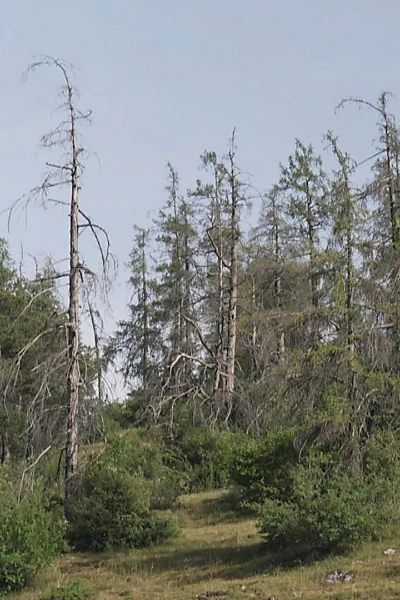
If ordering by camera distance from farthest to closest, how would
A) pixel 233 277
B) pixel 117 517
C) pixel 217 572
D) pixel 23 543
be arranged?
pixel 233 277 < pixel 117 517 < pixel 23 543 < pixel 217 572

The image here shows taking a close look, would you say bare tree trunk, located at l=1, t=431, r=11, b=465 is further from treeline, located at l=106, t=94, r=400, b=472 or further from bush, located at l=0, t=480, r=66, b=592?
bush, located at l=0, t=480, r=66, b=592

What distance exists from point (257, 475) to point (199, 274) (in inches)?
659

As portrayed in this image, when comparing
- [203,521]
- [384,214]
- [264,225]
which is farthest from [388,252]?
[264,225]

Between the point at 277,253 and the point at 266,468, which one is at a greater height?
the point at 277,253

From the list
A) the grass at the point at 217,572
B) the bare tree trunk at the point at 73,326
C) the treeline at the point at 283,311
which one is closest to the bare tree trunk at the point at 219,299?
the treeline at the point at 283,311

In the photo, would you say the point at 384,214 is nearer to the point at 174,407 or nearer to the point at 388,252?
the point at 388,252

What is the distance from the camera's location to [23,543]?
47.0 feet

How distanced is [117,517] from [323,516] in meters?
5.72

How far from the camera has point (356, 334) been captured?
1623cm

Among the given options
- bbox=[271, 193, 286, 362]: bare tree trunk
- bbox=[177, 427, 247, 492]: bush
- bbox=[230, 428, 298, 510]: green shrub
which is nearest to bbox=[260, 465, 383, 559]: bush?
bbox=[230, 428, 298, 510]: green shrub

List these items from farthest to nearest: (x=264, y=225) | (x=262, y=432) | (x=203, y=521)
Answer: (x=264, y=225) < (x=262, y=432) < (x=203, y=521)

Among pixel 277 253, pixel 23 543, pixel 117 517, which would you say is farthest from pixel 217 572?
pixel 277 253

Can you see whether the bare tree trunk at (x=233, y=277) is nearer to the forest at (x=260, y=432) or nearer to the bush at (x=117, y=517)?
the forest at (x=260, y=432)

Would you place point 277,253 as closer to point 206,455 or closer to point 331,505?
point 206,455
